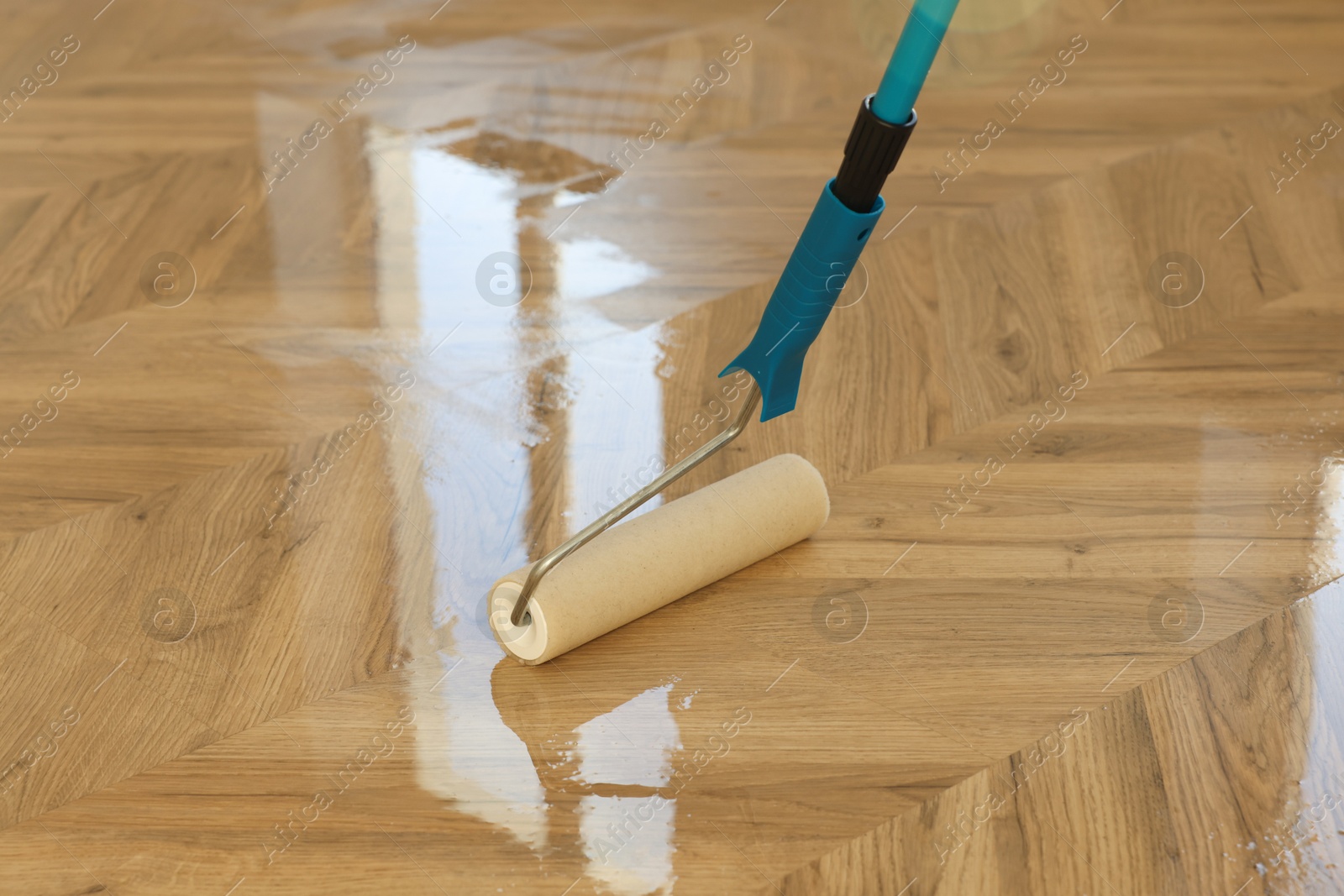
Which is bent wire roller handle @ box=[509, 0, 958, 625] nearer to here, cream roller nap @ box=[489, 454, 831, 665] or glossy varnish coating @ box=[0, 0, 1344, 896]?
cream roller nap @ box=[489, 454, 831, 665]

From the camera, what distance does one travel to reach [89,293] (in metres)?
1.57

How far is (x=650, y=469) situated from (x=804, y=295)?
437 mm

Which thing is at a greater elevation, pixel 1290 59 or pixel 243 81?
pixel 243 81

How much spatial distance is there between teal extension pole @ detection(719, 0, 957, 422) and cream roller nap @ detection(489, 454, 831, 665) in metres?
0.17

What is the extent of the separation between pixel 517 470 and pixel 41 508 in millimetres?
497

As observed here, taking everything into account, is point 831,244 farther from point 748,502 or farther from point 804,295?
point 748,502

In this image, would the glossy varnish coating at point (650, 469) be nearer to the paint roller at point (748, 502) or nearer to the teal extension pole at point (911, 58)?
the paint roller at point (748, 502)

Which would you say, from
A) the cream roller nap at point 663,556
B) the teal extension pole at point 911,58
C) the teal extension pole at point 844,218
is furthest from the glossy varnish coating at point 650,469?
the teal extension pole at point 911,58

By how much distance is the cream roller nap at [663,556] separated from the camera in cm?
110

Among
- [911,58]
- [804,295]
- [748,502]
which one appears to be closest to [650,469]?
[748,502]

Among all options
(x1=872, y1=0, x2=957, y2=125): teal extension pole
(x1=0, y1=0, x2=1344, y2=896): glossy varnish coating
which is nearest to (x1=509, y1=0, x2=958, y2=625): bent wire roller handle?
(x1=872, y1=0, x2=957, y2=125): teal extension pole

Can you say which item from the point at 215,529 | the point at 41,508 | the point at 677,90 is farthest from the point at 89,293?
the point at 677,90

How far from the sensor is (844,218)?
34.7 inches

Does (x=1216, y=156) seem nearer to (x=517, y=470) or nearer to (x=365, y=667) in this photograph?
(x=517, y=470)
